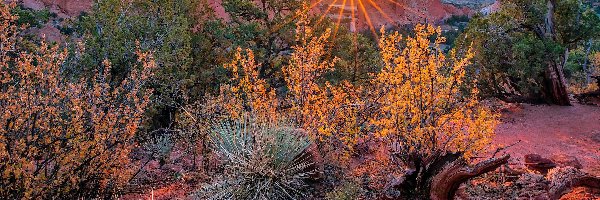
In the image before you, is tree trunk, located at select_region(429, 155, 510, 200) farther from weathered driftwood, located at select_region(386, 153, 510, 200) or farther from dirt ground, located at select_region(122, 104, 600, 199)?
dirt ground, located at select_region(122, 104, 600, 199)

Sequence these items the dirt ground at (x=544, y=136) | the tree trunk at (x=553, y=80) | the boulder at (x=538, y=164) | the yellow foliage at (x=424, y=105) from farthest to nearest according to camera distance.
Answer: the tree trunk at (x=553, y=80)
the dirt ground at (x=544, y=136)
the boulder at (x=538, y=164)
the yellow foliage at (x=424, y=105)

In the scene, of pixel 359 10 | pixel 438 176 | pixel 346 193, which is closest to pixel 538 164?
pixel 438 176

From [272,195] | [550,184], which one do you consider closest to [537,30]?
[550,184]

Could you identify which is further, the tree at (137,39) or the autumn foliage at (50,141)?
the tree at (137,39)

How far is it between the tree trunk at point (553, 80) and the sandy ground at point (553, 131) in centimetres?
38

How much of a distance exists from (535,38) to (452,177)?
37.3 feet

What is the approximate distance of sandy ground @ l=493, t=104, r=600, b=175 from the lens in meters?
10.3

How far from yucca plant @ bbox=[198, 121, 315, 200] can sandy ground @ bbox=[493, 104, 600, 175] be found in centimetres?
413

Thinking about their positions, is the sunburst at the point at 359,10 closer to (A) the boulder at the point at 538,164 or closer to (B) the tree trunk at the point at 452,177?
(A) the boulder at the point at 538,164

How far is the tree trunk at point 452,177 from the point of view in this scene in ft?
16.9

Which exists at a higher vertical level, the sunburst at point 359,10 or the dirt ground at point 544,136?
the sunburst at point 359,10

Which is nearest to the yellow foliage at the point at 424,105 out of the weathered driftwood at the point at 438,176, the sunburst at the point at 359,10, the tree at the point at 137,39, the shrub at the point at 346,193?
the weathered driftwood at the point at 438,176

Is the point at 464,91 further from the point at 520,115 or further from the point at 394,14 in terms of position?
the point at 394,14

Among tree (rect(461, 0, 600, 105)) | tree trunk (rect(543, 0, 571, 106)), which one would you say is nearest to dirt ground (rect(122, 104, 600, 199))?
tree trunk (rect(543, 0, 571, 106))
